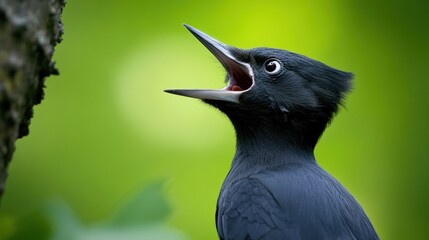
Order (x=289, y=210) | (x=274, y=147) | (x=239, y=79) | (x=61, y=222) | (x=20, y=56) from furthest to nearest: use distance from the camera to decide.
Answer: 1. (x=239, y=79)
2. (x=274, y=147)
3. (x=289, y=210)
4. (x=20, y=56)
5. (x=61, y=222)

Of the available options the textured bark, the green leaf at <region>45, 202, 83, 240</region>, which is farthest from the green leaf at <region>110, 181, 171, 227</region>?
the textured bark

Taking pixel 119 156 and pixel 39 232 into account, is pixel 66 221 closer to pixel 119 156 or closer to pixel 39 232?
pixel 39 232

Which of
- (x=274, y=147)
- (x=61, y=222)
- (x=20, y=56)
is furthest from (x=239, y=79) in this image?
(x=61, y=222)

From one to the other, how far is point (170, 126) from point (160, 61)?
755mm

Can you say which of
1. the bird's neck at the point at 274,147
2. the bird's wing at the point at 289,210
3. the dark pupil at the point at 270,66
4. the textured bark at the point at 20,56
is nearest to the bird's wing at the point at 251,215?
the bird's wing at the point at 289,210

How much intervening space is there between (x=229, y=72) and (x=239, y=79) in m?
0.10

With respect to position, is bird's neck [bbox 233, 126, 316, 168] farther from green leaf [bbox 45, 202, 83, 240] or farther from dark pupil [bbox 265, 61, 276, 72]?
green leaf [bbox 45, 202, 83, 240]

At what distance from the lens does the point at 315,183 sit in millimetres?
4453

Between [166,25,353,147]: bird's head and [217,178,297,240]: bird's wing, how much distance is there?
50 centimetres

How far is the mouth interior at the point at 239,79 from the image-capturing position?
4914mm

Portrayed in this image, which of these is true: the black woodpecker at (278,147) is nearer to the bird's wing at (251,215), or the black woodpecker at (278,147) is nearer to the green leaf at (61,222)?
the bird's wing at (251,215)

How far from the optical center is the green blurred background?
23.0ft

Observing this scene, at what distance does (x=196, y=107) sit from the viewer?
26.8 ft

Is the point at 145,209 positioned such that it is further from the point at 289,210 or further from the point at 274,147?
the point at 274,147
